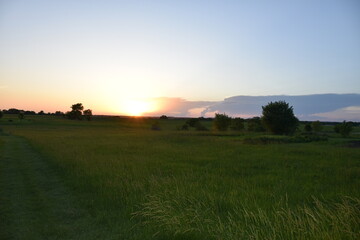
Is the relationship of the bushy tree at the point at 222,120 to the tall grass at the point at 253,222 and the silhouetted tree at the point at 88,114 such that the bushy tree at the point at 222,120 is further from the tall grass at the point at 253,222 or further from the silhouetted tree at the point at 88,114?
the silhouetted tree at the point at 88,114

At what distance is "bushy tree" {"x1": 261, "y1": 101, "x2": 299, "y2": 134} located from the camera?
211 ft

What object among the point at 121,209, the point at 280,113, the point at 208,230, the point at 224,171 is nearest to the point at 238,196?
the point at 208,230

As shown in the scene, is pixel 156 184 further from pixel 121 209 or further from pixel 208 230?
pixel 208 230

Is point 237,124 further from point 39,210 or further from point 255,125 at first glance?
point 39,210

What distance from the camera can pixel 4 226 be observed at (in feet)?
28.3

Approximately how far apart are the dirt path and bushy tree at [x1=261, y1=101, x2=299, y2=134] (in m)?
56.0

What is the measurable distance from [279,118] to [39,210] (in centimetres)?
6023

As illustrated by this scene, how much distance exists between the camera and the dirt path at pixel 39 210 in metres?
8.24

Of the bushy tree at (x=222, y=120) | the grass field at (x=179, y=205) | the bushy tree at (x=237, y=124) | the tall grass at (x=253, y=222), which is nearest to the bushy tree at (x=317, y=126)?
the bushy tree at (x=237, y=124)

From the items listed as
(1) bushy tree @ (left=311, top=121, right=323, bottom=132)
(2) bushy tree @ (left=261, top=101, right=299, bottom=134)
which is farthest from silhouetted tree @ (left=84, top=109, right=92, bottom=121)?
(2) bushy tree @ (left=261, top=101, right=299, bottom=134)

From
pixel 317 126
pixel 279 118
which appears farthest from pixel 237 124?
pixel 279 118

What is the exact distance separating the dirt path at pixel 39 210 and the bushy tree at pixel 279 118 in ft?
184

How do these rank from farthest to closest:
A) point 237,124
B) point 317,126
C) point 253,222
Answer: point 237,124, point 317,126, point 253,222

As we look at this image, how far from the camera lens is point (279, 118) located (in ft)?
210
